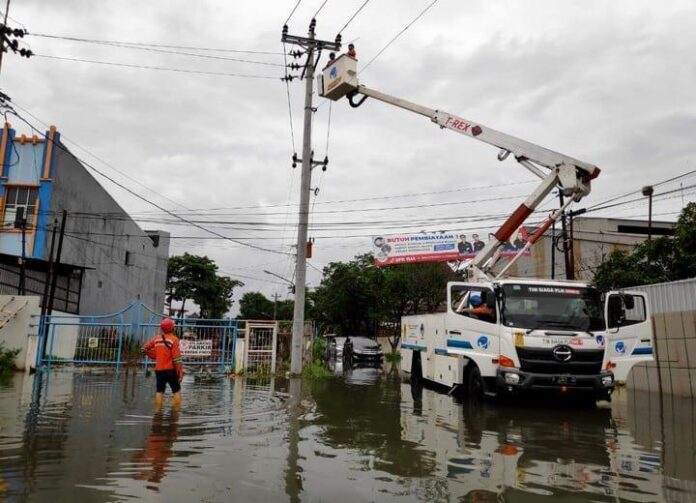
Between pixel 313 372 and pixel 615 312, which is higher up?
pixel 615 312

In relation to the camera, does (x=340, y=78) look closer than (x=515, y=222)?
No

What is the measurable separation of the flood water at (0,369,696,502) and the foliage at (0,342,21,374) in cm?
489

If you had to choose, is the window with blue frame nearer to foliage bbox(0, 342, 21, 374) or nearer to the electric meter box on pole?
foliage bbox(0, 342, 21, 374)

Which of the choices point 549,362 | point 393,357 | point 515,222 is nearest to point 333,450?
point 549,362

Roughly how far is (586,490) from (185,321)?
15.0 m

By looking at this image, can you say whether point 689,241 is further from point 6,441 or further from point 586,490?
point 6,441

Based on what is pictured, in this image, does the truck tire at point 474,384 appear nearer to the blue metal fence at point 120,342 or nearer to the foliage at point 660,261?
the foliage at point 660,261

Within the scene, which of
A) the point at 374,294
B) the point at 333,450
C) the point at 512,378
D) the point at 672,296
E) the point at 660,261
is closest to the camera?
the point at 333,450

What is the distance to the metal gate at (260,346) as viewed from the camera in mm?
17516

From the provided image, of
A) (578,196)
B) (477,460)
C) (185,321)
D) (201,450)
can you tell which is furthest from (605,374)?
(185,321)

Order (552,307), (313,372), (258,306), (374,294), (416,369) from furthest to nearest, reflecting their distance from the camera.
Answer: (258,306), (374,294), (313,372), (416,369), (552,307)

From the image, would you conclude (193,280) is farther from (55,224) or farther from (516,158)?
(516,158)

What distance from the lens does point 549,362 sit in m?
10.0

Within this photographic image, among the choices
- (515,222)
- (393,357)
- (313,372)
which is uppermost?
(515,222)
